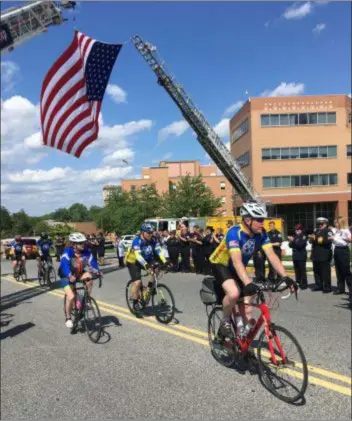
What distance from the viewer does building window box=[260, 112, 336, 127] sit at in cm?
258

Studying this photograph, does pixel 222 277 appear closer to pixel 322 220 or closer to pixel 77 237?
pixel 322 220

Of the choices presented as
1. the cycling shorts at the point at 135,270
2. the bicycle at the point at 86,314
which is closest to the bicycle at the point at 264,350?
the bicycle at the point at 86,314

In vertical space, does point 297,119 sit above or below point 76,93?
below

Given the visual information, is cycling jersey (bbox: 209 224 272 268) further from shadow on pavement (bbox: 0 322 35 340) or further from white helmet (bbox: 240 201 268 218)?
shadow on pavement (bbox: 0 322 35 340)

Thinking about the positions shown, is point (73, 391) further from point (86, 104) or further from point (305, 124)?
point (305, 124)

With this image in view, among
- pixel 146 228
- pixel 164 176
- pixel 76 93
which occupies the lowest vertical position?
pixel 146 228

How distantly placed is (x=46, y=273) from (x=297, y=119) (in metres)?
18.6

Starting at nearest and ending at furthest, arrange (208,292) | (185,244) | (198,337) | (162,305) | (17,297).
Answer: (208,292)
(185,244)
(198,337)
(162,305)
(17,297)

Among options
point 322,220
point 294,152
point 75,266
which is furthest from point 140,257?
point 322,220

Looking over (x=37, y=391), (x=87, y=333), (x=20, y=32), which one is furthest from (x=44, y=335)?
(x=20, y=32)

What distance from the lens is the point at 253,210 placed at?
2096 mm

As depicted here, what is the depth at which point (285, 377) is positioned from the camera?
3061 millimetres

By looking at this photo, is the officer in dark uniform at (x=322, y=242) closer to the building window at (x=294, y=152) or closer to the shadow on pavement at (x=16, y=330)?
the building window at (x=294, y=152)

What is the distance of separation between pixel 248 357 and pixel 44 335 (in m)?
8.83
